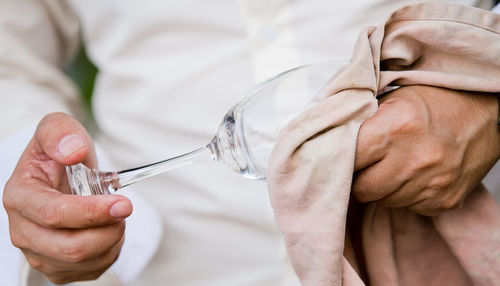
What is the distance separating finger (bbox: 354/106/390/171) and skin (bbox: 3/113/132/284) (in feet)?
0.61

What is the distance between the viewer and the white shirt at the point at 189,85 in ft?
1.95

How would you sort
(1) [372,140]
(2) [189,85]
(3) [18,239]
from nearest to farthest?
(1) [372,140] → (3) [18,239] → (2) [189,85]

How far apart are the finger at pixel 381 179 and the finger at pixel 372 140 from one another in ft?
0.03

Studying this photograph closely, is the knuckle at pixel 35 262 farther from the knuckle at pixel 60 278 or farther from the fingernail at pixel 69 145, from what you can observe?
the fingernail at pixel 69 145

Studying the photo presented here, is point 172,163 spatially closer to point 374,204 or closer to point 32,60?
point 374,204

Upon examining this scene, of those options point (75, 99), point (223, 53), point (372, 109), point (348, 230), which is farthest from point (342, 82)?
point (75, 99)

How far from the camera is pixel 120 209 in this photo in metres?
0.39

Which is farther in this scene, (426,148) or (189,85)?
(189,85)

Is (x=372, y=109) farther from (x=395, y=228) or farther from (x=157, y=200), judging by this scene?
(x=157, y=200)

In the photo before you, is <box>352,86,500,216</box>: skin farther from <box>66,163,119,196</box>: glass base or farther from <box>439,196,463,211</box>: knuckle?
<box>66,163,119,196</box>: glass base

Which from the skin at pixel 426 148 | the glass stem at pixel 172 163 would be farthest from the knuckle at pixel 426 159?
the glass stem at pixel 172 163

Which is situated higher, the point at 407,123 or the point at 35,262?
the point at 407,123

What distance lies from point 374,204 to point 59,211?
0.90 feet

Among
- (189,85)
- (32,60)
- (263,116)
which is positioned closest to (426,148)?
(263,116)
